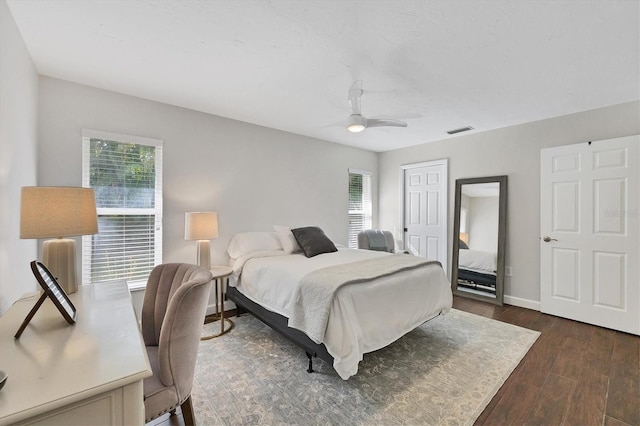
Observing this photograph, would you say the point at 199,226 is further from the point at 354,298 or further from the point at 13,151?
the point at 354,298

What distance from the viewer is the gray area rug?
5.79 feet

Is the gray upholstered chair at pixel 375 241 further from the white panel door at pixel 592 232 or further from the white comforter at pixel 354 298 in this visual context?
the white panel door at pixel 592 232

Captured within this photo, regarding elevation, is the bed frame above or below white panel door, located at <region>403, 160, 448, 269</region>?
below

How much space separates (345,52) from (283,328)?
7.70 ft

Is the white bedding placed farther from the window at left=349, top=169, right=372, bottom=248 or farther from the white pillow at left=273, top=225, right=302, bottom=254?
the white pillow at left=273, top=225, right=302, bottom=254

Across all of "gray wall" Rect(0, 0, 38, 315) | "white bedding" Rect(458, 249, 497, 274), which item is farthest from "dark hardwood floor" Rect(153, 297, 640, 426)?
"gray wall" Rect(0, 0, 38, 315)

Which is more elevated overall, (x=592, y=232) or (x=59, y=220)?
(x=59, y=220)

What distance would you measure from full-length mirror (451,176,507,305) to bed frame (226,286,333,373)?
9.92ft

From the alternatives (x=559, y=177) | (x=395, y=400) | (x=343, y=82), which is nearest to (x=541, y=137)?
(x=559, y=177)

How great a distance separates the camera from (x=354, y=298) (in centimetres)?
206

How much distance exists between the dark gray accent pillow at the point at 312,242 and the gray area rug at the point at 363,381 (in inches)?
39.9

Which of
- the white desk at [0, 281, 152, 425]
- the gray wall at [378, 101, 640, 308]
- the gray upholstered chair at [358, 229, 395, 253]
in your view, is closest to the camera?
the white desk at [0, 281, 152, 425]

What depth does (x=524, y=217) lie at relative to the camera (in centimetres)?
377

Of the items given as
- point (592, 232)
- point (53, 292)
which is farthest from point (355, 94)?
point (592, 232)
